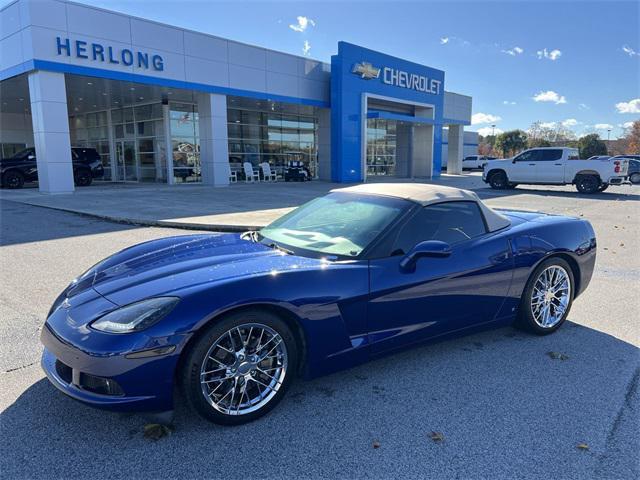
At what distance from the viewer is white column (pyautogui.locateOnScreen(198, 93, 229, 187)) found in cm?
2189

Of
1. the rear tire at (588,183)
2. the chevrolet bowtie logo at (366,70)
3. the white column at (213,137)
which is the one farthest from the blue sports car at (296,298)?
the chevrolet bowtie logo at (366,70)

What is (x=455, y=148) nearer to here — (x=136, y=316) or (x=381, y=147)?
(x=381, y=147)

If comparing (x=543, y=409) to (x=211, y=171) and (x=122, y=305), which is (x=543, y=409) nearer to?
(x=122, y=305)

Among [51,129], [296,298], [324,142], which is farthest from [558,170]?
[51,129]

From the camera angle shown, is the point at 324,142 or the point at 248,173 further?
the point at 324,142

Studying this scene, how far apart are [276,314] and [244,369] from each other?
38cm

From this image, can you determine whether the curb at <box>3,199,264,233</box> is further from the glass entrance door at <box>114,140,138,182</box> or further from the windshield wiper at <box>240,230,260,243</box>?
the glass entrance door at <box>114,140,138,182</box>

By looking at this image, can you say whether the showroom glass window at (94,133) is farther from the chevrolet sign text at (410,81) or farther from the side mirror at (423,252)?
the side mirror at (423,252)

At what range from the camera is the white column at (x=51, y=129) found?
16.7 meters

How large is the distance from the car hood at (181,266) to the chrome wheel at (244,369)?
36cm

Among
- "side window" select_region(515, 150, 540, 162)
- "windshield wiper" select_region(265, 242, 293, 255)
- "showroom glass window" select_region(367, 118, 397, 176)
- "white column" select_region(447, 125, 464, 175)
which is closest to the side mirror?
"windshield wiper" select_region(265, 242, 293, 255)

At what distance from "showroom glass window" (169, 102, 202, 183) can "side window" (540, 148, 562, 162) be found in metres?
17.6

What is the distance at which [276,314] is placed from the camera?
279 cm

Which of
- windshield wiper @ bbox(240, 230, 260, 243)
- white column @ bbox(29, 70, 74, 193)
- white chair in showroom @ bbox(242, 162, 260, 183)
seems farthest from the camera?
white chair in showroom @ bbox(242, 162, 260, 183)
